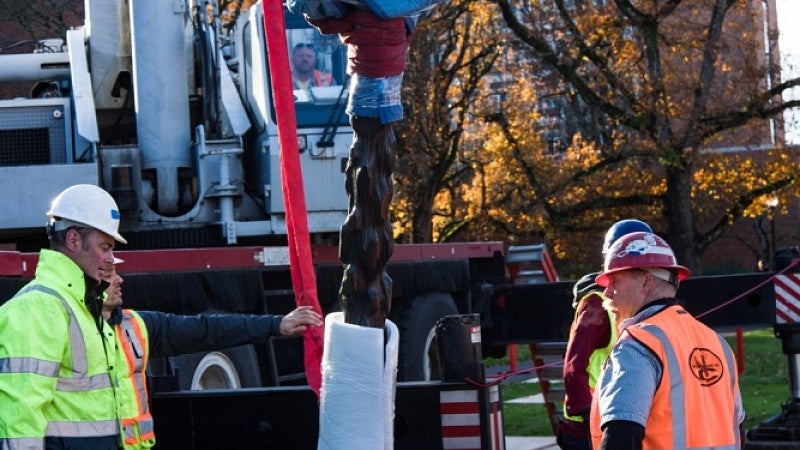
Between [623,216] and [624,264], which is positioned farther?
[623,216]

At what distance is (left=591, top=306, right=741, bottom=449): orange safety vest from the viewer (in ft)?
14.8

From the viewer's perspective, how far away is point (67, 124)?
12.1 meters

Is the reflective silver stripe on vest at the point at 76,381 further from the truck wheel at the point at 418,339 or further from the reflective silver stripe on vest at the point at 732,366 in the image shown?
the truck wheel at the point at 418,339

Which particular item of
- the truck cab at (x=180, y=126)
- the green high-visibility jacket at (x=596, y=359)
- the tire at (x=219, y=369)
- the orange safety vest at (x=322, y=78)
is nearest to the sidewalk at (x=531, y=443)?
the truck cab at (x=180, y=126)

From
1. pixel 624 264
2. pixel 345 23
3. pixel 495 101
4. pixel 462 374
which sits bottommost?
pixel 462 374

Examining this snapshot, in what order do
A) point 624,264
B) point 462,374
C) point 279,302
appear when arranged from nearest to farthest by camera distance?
1. point 624,264
2. point 462,374
3. point 279,302

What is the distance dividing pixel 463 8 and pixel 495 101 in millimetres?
9144

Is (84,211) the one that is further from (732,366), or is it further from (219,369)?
(219,369)

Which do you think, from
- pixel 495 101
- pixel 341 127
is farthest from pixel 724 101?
pixel 341 127

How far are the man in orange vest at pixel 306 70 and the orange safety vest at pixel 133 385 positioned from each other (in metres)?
6.33

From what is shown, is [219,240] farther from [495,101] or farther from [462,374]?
[495,101]

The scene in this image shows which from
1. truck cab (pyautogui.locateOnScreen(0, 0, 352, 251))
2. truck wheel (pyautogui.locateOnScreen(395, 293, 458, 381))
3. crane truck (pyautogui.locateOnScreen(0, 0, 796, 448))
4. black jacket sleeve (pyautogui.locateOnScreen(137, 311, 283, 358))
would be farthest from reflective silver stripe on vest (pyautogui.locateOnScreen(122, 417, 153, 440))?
truck wheel (pyautogui.locateOnScreen(395, 293, 458, 381))

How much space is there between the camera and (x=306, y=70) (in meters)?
12.5

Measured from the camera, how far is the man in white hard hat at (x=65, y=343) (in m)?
5.08
